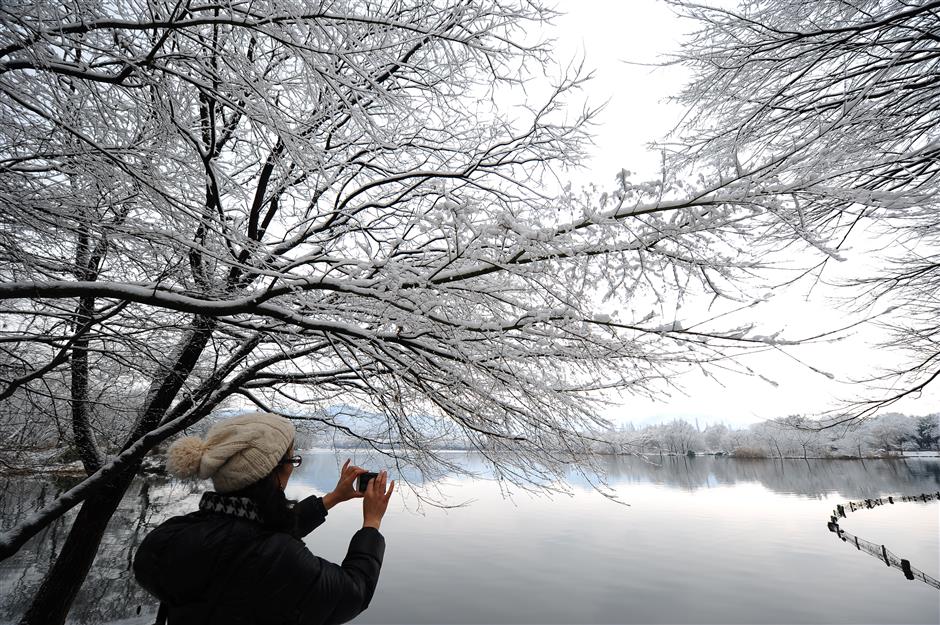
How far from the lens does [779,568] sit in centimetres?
1303

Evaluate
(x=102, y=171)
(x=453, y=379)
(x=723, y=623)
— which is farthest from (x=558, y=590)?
(x=102, y=171)

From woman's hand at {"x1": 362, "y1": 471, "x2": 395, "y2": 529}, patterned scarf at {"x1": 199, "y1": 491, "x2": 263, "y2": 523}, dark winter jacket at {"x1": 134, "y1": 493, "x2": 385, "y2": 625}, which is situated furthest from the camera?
woman's hand at {"x1": 362, "y1": 471, "x2": 395, "y2": 529}

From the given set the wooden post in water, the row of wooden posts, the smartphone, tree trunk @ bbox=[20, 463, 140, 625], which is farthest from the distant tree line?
the smartphone

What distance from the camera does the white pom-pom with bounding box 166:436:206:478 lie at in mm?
1375

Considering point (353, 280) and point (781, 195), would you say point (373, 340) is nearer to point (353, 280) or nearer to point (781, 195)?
point (353, 280)

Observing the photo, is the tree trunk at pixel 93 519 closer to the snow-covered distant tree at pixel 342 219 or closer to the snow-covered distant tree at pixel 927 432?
the snow-covered distant tree at pixel 342 219

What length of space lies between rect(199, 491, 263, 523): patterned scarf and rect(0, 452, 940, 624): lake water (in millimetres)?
3096

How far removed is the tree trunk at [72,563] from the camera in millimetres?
4094

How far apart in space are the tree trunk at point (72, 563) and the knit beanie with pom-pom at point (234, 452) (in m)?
4.11

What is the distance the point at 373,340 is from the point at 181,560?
1391mm

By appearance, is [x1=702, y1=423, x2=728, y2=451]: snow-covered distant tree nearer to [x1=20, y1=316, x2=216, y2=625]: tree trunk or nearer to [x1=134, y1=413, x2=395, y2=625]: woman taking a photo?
[x1=20, y1=316, x2=216, y2=625]: tree trunk

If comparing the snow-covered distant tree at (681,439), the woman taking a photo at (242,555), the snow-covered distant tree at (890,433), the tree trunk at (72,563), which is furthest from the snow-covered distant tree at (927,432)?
the tree trunk at (72,563)

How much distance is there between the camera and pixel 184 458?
1.38 meters

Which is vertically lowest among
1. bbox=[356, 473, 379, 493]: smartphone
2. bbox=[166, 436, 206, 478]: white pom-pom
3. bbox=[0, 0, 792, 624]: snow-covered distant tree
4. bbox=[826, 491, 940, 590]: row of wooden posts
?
bbox=[826, 491, 940, 590]: row of wooden posts
